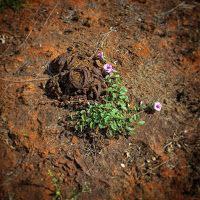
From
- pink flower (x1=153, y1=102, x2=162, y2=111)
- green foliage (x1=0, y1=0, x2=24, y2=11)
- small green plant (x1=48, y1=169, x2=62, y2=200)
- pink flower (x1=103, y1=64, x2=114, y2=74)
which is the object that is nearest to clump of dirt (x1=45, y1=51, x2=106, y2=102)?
pink flower (x1=103, y1=64, x2=114, y2=74)

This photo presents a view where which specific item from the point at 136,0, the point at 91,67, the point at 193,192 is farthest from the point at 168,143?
the point at 136,0

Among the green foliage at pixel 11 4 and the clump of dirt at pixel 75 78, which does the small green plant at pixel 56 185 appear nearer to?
the clump of dirt at pixel 75 78

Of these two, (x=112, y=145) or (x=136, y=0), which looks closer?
(x=112, y=145)

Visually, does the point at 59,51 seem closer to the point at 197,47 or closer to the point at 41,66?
the point at 41,66

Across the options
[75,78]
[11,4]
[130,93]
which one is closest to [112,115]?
[130,93]

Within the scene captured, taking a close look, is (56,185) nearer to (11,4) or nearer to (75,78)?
(75,78)

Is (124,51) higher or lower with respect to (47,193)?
higher

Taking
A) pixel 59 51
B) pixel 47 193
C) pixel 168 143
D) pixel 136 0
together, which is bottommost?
pixel 47 193
